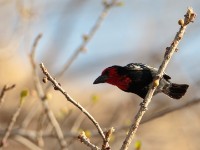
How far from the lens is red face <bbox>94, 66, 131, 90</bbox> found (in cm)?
292

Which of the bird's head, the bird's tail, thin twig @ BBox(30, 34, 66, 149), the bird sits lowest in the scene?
the bird's tail

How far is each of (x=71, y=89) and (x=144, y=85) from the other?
358 inches

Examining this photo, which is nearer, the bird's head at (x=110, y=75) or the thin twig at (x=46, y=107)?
the bird's head at (x=110, y=75)

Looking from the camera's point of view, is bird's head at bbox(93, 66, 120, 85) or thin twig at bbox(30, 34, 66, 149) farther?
thin twig at bbox(30, 34, 66, 149)

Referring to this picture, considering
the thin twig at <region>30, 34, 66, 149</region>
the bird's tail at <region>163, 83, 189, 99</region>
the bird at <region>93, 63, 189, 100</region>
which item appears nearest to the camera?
the bird at <region>93, 63, 189, 100</region>

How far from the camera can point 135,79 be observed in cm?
290

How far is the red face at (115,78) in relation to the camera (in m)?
2.92

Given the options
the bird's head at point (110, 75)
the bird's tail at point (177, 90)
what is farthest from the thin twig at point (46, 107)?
the bird's tail at point (177, 90)

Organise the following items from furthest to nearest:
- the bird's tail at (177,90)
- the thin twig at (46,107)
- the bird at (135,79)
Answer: the thin twig at (46,107) < the bird's tail at (177,90) < the bird at (135,79)

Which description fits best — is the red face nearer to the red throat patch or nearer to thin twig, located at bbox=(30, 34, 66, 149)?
the red throat patch

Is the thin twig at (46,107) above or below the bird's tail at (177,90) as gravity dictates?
above

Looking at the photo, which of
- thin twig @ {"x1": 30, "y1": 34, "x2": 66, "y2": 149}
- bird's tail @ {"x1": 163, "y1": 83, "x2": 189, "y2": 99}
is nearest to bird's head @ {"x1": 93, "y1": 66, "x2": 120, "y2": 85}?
bird's tail @ {"x1": 163, "y1": 83, "x2": 189, "y2": 99}

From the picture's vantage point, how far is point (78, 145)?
9.80 meters

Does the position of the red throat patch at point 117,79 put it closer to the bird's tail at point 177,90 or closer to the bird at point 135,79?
the bird at point 135,79
